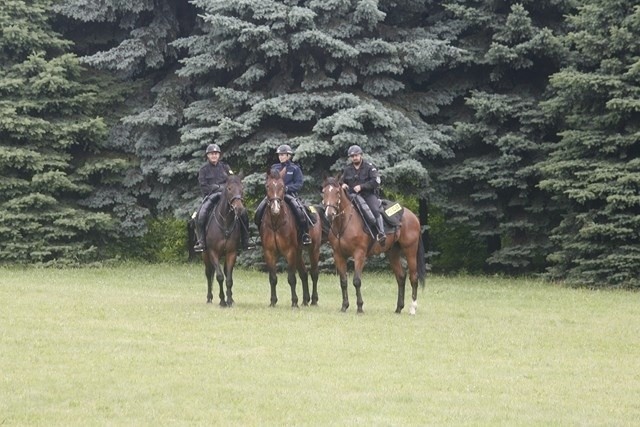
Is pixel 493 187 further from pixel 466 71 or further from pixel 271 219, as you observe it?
pixel 271 219

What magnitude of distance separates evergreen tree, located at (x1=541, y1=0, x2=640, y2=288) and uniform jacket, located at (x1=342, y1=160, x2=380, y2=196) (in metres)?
9.22

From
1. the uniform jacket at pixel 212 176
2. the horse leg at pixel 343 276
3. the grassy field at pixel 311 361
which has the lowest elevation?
the grassy field at pixel 311 361

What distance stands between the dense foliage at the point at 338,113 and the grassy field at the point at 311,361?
5988 mm

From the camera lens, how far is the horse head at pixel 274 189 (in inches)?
833

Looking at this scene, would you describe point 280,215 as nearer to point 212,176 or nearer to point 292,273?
point 292,273

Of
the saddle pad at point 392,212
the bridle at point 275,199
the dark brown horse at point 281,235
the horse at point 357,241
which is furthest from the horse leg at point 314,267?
the bridle at point 275,199

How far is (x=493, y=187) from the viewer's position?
33562mm

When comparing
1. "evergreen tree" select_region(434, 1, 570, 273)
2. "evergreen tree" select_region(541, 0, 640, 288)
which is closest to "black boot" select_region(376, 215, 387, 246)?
"evergreen tree" select_region(541, 0, 640, 288)

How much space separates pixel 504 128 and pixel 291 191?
12.7m

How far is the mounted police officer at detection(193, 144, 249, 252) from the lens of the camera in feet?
73.2

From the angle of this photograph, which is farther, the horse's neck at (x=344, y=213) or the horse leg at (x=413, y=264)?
the horse leg at (x=413, y=264)

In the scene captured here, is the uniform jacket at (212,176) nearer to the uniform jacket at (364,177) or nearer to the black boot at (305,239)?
the black boot at (305,239)

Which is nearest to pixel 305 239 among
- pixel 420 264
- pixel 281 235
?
pixel 281 235

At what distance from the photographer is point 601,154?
30.7 m
